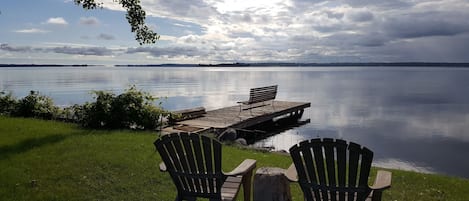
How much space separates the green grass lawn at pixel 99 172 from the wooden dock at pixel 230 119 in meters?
3.86

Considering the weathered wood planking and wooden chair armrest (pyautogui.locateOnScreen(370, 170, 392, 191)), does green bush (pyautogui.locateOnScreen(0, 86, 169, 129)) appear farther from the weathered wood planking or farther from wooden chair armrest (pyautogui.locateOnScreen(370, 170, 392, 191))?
wooden chair armrest (pyautogui.locateOnScreen(370, 170, 392, 191))

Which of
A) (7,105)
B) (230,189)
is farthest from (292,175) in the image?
(7,105)

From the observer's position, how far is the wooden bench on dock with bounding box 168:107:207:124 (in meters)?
14.4

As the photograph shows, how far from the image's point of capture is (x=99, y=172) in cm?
687

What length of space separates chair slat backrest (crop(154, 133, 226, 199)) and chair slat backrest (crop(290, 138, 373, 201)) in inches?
33.2

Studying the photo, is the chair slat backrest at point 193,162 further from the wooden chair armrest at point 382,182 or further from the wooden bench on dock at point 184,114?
the wooden bench on dock at point 184,114

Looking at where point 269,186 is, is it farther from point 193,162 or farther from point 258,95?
point 258,95

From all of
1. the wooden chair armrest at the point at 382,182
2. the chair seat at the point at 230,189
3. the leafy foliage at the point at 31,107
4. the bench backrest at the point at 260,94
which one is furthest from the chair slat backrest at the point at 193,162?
the bench backrest at the point at 260,94

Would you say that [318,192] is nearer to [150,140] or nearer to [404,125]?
[150,140]

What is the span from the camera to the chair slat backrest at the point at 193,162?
4129 millimetres

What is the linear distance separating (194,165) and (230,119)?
1272 cm

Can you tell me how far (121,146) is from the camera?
9008mm

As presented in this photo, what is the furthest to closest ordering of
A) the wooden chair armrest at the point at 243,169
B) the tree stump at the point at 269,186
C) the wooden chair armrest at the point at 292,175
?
the tree stump at the point at 269,186
the wooden chair armrest at the point at 243,169
the wooden chair armrest at the point at 292,175

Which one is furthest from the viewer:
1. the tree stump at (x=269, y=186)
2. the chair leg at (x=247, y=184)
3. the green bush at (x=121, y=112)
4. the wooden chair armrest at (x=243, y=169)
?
the green bush at (x=121, y=112)
